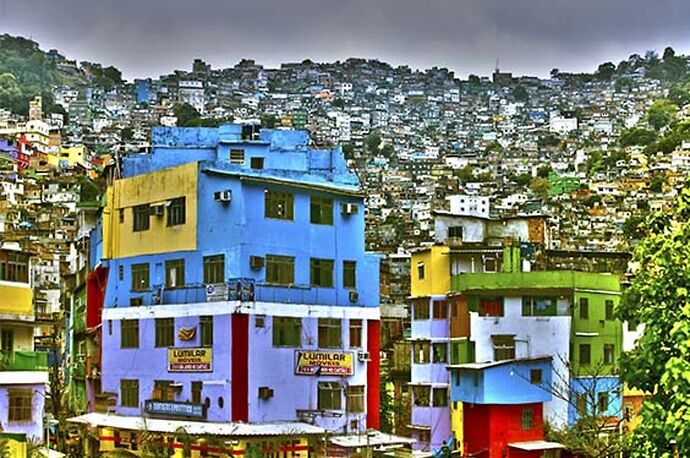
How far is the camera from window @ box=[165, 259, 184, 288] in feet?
69.3

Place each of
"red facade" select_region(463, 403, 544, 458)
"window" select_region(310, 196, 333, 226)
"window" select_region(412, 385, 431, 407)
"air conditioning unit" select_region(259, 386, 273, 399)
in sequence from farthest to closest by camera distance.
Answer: "window" select_region(412, 385, 431, 407) < "red facade" select_region(463, 403, 544, 458) < "window" select_region(310, 196, 333, 226) < "air conditioning unit" select_region(259, 386, 273, 399)

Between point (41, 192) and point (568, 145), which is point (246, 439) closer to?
point (41, 192)

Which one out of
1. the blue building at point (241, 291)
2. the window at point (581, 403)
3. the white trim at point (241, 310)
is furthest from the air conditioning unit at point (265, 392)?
the window at point (581, 403)

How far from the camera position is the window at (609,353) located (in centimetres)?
2412

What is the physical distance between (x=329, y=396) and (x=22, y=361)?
5.95 meters

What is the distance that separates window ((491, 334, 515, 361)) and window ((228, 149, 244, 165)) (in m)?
6.06

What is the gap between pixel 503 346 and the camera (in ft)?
77.0

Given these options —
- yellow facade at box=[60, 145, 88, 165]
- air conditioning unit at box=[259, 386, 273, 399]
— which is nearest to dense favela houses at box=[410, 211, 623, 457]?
air conditioning unit at box=[259, 386, 273, 399]

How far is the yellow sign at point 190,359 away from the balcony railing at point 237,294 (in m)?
0.86

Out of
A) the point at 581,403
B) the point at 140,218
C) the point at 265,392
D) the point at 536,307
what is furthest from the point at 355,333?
the point at 581,403

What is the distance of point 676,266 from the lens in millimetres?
12031

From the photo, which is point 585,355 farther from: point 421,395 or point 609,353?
point 421,395

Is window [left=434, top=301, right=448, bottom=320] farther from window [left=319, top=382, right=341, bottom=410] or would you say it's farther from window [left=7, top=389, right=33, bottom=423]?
window [left=7, top=389, right=33, bottom=423]

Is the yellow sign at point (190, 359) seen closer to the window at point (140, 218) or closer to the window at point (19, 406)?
the window at point (140, 218)
